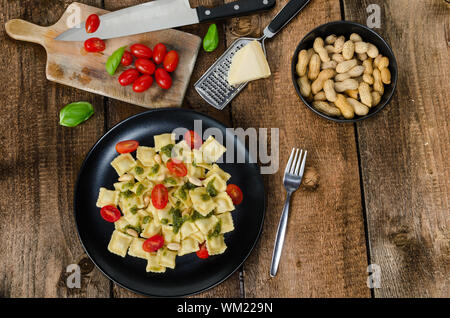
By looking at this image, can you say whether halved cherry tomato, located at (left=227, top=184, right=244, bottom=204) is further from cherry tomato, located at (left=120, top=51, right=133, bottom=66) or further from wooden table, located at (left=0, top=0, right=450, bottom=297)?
cherry tomato, located at (left=120, top=51, right=133, bottom=66)

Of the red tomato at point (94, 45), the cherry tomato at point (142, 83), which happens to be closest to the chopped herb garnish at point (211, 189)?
the cherry tomato at point (142, 83)

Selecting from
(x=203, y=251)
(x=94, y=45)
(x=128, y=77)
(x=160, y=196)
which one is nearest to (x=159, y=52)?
(x=128, y=77)

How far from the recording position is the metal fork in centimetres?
176

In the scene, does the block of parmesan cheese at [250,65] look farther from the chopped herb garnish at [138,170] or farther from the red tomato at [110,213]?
the red tomato at [110,213]

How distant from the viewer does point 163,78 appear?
1788 mm

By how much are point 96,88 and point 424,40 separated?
145 centimetres

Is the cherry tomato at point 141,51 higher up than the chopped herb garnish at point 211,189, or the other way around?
the cherry tomato at point 141,51

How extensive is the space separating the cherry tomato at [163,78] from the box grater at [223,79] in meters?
0.12

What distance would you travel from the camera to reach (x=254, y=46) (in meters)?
1.75

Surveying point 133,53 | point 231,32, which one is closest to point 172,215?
point 133,53

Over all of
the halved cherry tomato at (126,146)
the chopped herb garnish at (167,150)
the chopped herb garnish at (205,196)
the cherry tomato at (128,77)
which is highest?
the cherry tomato at (128,77)

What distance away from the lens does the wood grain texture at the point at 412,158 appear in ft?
5.88

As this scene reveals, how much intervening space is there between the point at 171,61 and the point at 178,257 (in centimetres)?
82

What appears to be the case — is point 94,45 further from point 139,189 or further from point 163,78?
point 139,189
